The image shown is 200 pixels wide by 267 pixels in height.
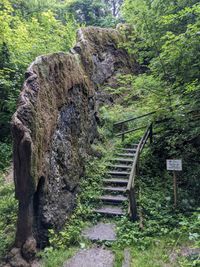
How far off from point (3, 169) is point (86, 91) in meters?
3.35

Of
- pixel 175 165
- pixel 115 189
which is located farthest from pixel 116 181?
pixel 175 165

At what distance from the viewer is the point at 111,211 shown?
22.1ft

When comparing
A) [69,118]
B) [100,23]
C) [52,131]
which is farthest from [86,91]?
[100,23]

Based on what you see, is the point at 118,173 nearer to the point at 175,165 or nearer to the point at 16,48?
the point at 175,165

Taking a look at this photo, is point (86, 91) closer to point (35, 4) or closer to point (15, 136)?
point (15, 136)

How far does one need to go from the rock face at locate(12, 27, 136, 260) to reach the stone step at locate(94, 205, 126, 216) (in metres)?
0.70

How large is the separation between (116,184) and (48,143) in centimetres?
286

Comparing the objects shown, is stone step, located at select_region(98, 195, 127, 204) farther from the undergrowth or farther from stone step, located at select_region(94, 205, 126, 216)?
the undergrowth

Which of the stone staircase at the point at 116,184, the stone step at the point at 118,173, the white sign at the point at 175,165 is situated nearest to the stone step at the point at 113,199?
the stone staircase at the point at 116,184

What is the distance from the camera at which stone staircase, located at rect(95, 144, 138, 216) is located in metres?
6.85

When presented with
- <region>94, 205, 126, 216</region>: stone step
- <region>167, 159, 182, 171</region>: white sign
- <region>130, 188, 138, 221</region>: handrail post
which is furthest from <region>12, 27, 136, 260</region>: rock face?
<region>167, 159, 182, 171</region>: white sign

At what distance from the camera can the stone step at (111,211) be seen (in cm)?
664

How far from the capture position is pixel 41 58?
234 inches

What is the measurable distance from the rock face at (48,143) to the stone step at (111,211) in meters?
0.70
